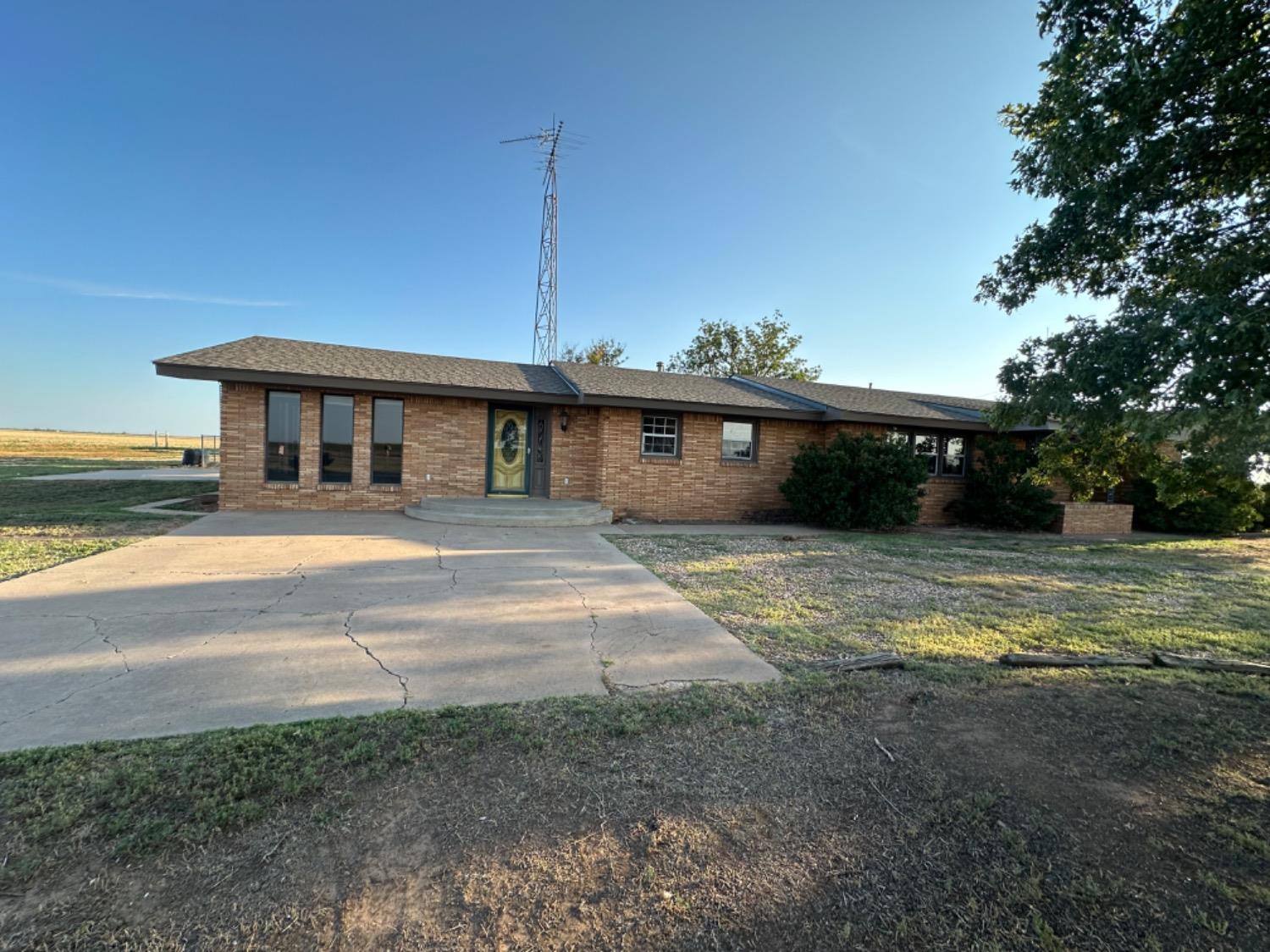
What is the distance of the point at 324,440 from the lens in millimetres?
11289

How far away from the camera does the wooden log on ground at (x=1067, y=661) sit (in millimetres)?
4254

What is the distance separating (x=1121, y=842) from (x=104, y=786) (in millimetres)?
4242

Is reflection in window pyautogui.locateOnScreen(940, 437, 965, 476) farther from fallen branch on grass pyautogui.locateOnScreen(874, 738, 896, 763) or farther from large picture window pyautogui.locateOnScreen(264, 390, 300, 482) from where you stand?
large picture window pyautogui.locateOnScreen(264, 390, 300, 482)

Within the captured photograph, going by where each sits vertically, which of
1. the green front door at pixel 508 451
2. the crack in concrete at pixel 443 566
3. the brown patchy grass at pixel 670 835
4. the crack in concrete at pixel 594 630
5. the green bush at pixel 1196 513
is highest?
the green front door at pixel 508 451

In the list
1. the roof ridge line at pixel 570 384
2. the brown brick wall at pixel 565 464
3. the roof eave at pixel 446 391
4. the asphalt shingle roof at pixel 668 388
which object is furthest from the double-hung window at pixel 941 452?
the roof ridge line at pixel 570 384

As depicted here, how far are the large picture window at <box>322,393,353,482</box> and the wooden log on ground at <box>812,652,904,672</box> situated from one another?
34.4ft

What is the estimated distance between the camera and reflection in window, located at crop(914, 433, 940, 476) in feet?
45.2

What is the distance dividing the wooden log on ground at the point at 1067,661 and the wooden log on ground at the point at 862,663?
93 cm

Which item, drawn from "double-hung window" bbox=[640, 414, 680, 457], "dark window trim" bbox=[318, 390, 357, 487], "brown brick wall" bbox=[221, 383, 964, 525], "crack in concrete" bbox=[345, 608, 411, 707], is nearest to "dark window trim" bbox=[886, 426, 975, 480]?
"brown brick wall" bbox=[221, 383, 964, 525]

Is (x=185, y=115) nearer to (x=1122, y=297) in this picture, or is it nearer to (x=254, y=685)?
(x=254, y=685)

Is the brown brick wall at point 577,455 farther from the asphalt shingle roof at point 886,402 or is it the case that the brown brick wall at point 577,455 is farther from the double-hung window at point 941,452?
the double-hung window at point 941,452

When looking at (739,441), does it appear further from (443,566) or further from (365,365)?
(365,365)

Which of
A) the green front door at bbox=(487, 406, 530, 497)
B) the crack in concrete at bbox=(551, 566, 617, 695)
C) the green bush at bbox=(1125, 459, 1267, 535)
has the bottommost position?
the crack in concrete at bbox=(551, 566, 617, 695)

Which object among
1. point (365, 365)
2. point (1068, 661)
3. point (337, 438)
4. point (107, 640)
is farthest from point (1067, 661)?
point (365, 365)
